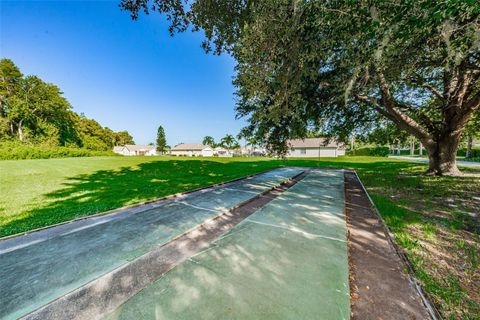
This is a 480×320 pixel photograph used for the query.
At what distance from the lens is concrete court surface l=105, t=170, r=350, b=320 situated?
1688mm

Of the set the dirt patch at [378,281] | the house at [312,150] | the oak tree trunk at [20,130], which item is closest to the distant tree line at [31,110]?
the oak tree trunk at [20,130]

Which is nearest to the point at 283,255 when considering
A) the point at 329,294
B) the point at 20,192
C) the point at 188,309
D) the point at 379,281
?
the point at 329,294

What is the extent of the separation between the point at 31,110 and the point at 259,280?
162 feet

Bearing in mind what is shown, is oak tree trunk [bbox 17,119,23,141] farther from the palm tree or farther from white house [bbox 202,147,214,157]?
the palm tree

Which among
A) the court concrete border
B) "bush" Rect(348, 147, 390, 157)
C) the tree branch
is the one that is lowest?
the court concrete border

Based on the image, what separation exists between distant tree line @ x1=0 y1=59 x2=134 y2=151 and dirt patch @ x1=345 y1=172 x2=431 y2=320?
46.6 m

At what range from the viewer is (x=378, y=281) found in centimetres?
214

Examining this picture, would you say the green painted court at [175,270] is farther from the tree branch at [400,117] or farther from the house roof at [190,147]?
the house roof at [190,147]

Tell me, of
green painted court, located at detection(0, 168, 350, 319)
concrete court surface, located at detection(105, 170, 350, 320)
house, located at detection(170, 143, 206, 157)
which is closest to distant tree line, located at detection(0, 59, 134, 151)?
house, located at detection(170, 143, 206, 157)

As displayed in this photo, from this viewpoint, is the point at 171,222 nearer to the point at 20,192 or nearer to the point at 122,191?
the point at 122,191

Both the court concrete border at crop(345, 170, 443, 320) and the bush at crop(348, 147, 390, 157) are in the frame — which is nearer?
the court concrete border at crop(345, 170, 443, 320)

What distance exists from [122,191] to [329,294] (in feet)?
21.7

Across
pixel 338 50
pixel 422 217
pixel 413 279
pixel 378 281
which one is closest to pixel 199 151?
pixel 338 50

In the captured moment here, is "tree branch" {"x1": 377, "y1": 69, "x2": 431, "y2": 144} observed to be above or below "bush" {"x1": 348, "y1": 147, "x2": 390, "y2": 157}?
above
